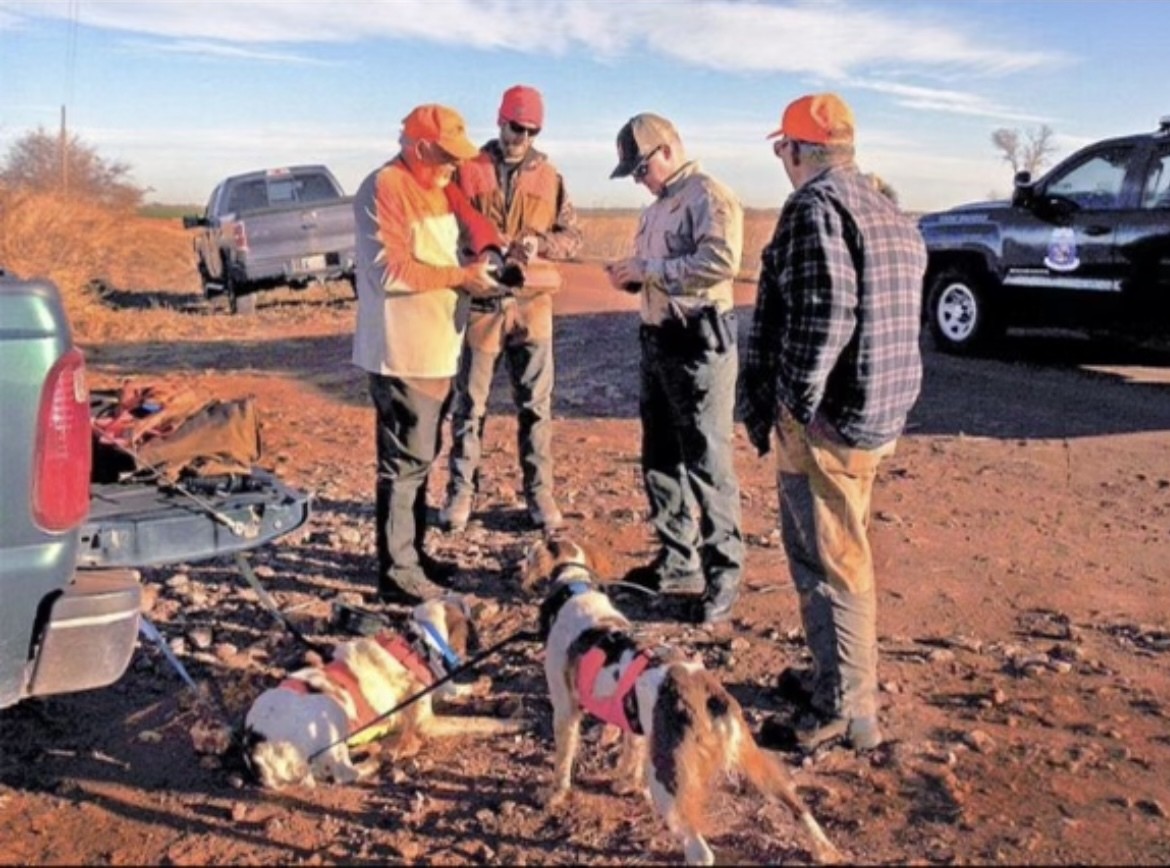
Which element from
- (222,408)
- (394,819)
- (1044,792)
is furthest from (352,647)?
(1044,792)

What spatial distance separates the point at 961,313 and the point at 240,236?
9.89 metres

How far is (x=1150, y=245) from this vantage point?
10273mm

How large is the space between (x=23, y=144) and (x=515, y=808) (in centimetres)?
2291

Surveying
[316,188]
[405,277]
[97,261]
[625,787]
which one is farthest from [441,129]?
[97,261]

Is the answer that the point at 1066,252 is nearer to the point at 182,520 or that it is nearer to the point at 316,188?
the point at 182,520

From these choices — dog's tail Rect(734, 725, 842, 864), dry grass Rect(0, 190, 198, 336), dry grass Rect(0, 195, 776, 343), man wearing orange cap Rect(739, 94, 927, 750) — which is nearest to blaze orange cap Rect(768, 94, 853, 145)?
man wearing orange cap Rect(739, 94, 927, 750)

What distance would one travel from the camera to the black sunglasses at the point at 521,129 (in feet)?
21.0

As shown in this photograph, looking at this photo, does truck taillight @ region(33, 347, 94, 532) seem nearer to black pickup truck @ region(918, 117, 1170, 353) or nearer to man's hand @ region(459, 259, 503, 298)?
man's hand @ region(459, 259, 503, 298)

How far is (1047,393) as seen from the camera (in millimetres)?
10805

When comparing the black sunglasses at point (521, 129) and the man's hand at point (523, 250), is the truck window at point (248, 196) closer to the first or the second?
the black sunglasses at point (521, 129)

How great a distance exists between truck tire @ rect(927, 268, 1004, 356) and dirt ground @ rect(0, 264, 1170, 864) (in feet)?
8.23

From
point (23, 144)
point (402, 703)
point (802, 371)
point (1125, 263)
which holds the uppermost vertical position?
point (23, 144)

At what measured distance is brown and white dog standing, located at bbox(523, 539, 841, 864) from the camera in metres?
3.35

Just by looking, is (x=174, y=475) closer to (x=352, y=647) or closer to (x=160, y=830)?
(x=352, y=647)
